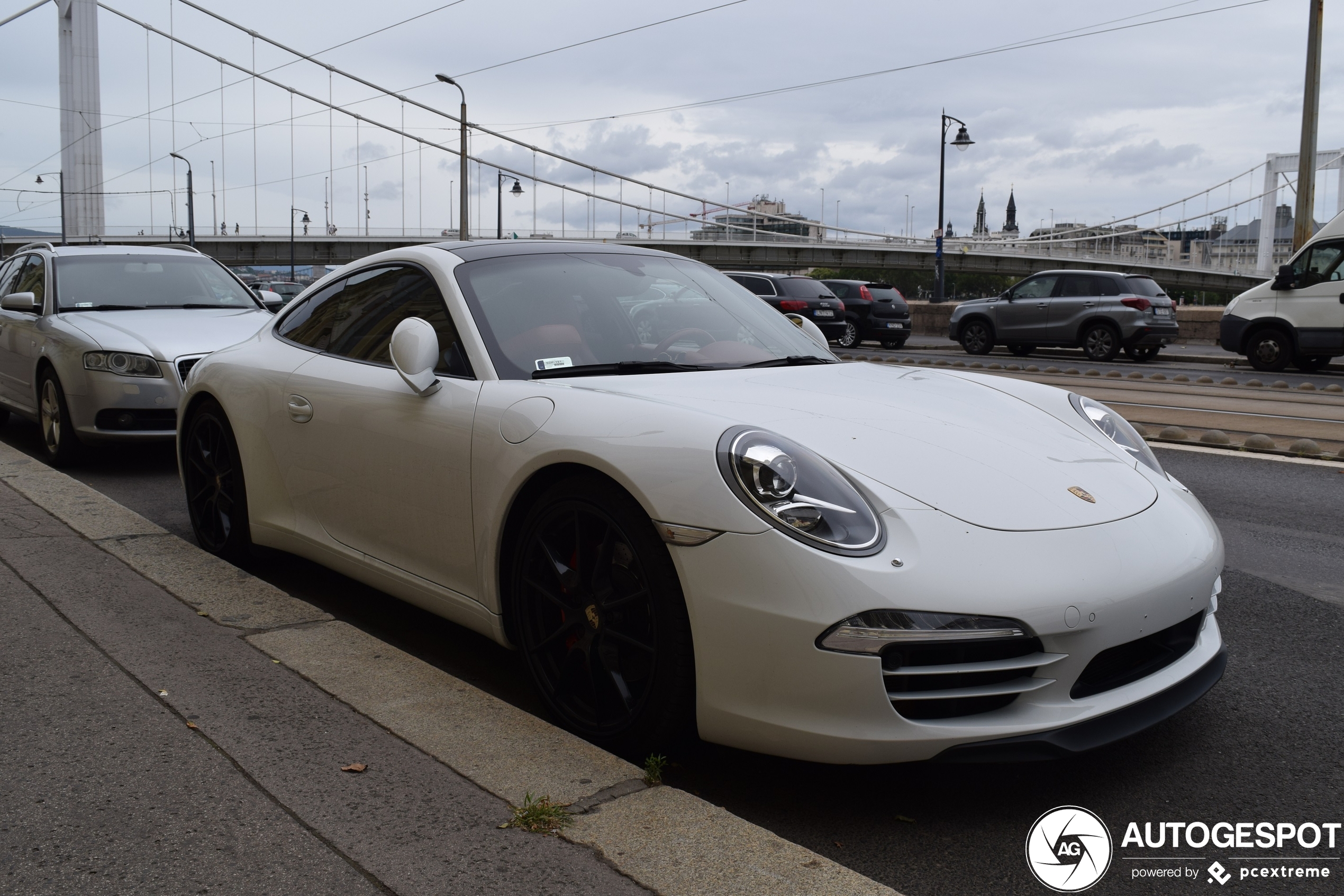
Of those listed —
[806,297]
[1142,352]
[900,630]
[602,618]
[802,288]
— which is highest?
[802,288]

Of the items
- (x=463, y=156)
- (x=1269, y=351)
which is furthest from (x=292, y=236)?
(x=1269, y=351)

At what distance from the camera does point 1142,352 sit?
62.5 ft

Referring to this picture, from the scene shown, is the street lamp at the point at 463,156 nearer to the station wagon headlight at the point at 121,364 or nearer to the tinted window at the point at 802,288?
the tinted window at the point at 802,288

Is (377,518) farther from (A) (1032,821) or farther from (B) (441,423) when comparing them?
(A) (1032,821)

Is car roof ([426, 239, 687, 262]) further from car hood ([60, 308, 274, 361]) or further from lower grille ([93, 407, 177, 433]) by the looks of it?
lower grille ([93, 407, 177, 433])

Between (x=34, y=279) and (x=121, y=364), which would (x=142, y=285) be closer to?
(x=34, y=279)

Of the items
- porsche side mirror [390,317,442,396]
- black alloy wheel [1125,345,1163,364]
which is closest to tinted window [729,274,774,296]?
black alloy wheel [1125,345,1163,364]

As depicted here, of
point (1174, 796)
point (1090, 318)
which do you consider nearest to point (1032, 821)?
point (1174, 796)

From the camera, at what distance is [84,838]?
207 centimetres

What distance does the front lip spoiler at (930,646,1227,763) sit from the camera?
2.19 metres

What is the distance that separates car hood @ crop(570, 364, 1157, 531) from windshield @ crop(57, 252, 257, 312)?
18.5 ft

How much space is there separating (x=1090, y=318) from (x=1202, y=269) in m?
60.5

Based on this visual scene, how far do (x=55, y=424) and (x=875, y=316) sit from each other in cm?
1856

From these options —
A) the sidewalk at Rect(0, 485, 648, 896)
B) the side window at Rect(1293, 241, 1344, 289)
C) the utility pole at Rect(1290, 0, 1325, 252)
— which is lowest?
the sidewalk at Rect(0, 485, 648, 896)
